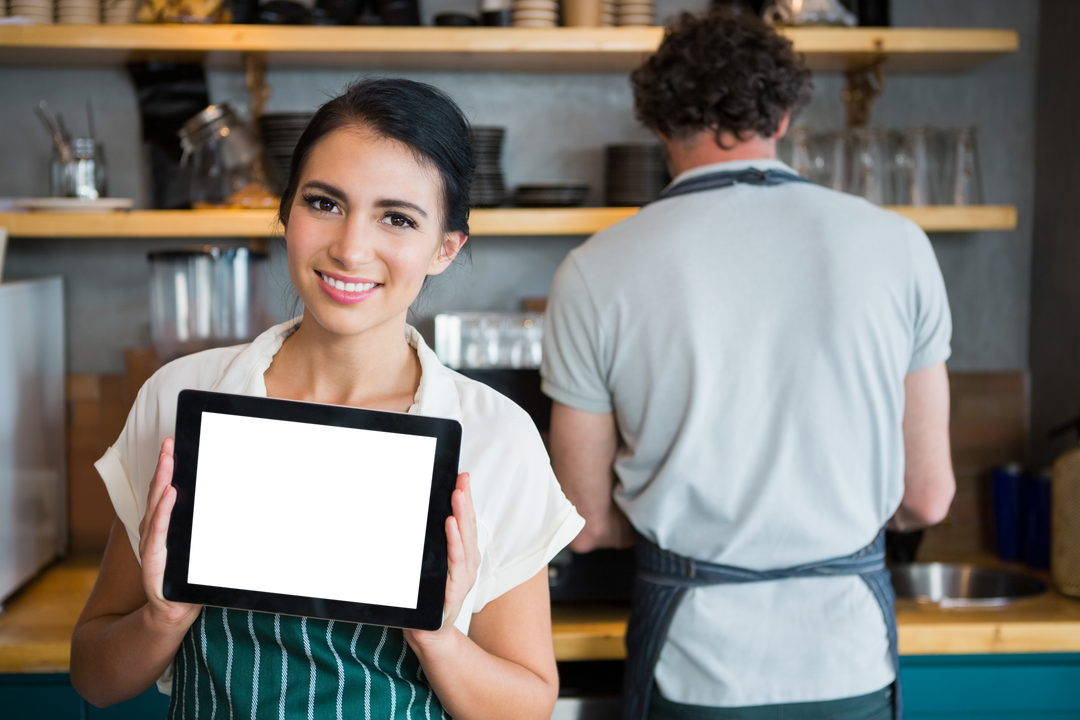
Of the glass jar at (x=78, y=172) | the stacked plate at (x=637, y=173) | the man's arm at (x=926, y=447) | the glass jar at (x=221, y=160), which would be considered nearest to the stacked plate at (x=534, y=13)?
the stacked plate at (x=637, y=173)

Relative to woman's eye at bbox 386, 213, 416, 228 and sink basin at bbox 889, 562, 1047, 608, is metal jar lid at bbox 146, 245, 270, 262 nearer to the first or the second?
woman's eye at bbox 386, 213, 416, 228

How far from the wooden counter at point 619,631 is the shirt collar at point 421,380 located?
86 centimetres

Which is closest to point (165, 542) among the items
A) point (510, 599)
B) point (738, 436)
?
point (510, 599)

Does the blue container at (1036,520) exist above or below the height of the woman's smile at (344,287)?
below

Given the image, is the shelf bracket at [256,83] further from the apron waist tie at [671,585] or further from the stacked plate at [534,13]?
the apron waist tie at [671,585]

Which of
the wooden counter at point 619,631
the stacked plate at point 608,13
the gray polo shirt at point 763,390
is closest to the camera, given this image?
the gray polo shirt at point 763,390

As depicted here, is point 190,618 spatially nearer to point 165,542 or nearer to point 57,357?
point 165,542

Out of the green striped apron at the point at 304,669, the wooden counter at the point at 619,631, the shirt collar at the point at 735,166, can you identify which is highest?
the shirt collar at the point at 735,166

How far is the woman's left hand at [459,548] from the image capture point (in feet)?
2.58

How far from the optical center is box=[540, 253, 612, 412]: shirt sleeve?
54.7 inches

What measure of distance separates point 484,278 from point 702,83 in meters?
1.07

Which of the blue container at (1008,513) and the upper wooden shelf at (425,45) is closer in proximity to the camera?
the upper wooden shelf at (425,45)

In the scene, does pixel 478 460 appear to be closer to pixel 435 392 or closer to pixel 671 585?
pixel 435 392

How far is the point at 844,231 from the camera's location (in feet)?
4.45
